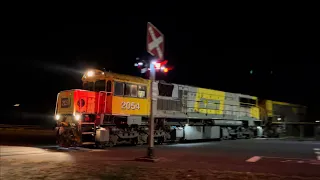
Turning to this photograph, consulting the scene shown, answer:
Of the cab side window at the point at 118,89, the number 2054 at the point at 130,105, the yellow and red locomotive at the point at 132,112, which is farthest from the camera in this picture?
the number 2054 at the point at 130,105

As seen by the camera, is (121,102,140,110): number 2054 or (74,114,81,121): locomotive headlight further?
(121,102,140,110): number 2054

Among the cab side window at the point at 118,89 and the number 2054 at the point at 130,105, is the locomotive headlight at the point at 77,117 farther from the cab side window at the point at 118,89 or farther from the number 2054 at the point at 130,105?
the number 2054 at the point at 130,105

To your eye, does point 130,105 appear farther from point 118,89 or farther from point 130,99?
point 118,89

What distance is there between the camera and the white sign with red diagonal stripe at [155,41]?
1429 cm

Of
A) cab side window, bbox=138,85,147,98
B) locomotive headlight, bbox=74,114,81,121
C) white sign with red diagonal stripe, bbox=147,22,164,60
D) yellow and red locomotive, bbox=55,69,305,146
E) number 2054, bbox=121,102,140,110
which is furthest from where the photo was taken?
cab side window, bbox=138,85,147,98

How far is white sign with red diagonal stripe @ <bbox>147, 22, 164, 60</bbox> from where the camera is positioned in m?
14.3

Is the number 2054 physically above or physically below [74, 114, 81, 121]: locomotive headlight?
above

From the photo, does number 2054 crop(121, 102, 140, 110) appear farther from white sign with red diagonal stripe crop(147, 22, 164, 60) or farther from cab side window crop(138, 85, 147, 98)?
white sign with red diagonal stripe crop(147, 22, 164, 60)

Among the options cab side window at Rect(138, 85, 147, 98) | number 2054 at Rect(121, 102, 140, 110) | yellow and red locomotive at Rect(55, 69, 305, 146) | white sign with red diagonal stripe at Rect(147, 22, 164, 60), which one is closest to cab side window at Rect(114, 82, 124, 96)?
yellow and red locomotive at Rect(55, 69, 305, 146)

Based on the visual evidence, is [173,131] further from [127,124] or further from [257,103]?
[257,103]

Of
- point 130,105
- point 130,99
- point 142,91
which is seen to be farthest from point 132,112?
point 142,91

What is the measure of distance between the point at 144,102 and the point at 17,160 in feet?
33.4

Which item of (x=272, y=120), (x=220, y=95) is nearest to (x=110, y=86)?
(x=220, y=95)

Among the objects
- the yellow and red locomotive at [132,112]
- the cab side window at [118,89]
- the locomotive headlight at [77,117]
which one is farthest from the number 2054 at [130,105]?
the locomotive headlight at [77,117]
